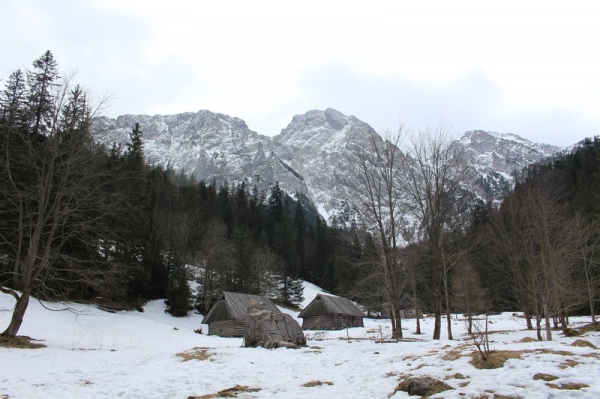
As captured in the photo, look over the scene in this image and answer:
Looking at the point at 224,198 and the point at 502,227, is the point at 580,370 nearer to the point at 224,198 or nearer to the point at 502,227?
the point at 502,227

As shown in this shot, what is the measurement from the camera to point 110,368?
1083 cm

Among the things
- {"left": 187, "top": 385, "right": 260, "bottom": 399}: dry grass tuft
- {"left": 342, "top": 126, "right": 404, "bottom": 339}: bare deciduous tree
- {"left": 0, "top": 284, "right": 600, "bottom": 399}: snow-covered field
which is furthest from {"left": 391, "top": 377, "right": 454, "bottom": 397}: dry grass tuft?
{"left": 342, "top": 126, "right": 404, "bottom": 339}: bare deciduous tree

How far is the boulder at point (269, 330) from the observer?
1712 centimetres

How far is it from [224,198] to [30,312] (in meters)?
60.7

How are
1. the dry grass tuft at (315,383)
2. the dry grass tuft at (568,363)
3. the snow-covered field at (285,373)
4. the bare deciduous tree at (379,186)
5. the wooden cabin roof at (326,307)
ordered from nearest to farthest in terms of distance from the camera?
1. the snow-covered field at (285,373)
2. the dry grass tuft at (568,363)
3. the dry grass tuft at (315,383)
4. the bare deciduous tree at (379,186)
5. the wooden cabin roof at (326,307)

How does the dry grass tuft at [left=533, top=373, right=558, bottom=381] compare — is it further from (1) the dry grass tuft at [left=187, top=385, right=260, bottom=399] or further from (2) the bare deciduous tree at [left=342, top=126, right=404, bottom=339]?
(2) the bare deciduous tree at [left=342, top=126, right=404, bottom=339]

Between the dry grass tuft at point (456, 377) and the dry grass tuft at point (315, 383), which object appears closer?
the dry grass tuft at point (456, 377)

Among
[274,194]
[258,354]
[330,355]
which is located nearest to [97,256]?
[258,354]

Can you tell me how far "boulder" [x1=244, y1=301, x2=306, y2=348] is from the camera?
56.2 ft

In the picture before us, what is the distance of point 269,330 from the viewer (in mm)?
17391

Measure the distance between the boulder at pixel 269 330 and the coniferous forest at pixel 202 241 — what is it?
5.17m

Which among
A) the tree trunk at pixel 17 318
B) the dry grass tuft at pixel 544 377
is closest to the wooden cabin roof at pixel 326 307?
the tree trunk at pixel 17 318

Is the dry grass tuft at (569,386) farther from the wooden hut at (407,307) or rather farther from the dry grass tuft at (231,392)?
the wooden hut at (407,307)

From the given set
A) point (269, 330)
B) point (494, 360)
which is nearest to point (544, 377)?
point (494, 360)
